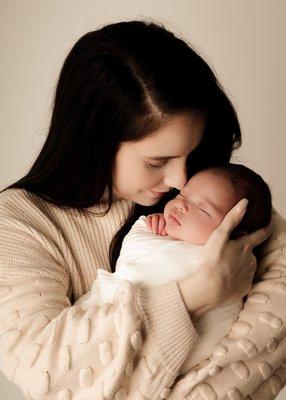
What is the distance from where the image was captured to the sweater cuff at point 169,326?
107 centimetres

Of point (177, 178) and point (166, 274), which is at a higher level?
point (177, 178)

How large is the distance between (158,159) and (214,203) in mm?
153

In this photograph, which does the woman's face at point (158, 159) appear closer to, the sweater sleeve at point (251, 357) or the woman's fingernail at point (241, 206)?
the woman's fingernail at point (241, 206)

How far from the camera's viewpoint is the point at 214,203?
1271 millimetres

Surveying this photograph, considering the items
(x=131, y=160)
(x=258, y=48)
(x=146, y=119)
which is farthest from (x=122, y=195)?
(x=258, y=48)

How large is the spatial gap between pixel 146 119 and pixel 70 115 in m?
0.18

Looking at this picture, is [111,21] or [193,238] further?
[111,21]

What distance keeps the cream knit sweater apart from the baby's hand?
20 centimetres

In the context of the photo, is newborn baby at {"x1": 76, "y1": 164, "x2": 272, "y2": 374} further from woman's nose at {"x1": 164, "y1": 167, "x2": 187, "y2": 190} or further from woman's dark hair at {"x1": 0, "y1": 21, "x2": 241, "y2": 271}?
woman's dark hair at {"x1": 0, "y1": 21, "x2": 241, "y2": 271}

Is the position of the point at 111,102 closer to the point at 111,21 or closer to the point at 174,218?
the point at 174,218

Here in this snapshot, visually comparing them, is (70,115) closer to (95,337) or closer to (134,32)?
(134,32)

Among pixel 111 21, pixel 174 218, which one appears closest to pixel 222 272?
pixel 174 218

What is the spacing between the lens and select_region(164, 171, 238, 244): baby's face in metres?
1.25

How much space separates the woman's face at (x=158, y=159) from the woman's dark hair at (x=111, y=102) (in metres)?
0.02
